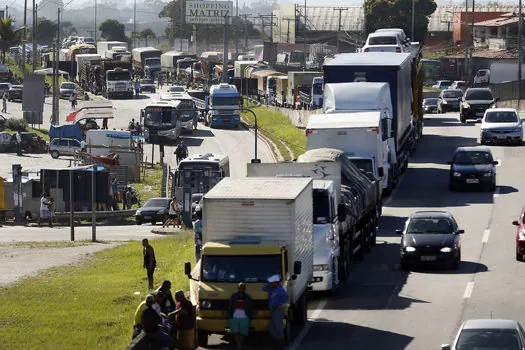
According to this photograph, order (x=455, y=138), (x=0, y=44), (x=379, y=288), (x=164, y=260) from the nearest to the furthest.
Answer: (x=379, y=288) → (x=164, y=260) → (x=455, y=138) → (x=0, y=44)

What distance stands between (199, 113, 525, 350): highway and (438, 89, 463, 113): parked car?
3550 cm

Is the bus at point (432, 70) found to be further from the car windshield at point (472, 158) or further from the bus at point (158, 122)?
the car windshield at point (472, 158)

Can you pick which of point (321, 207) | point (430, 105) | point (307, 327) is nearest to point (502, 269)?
point (321, 207)

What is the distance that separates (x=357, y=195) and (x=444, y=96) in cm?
5196

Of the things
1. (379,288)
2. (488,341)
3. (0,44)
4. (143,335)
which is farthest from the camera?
(0,44)

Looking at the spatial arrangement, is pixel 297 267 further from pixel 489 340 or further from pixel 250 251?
pixel 489 340

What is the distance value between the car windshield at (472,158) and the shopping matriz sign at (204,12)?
148m

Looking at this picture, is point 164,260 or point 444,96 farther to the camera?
point 444,96

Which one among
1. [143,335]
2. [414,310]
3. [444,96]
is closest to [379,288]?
[414,310]

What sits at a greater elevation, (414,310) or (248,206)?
(248,206)

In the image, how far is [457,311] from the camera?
27.9m

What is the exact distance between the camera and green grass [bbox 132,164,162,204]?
218 feet

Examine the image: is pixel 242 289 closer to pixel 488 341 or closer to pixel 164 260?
pixel 488 341

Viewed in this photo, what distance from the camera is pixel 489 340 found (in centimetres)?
1938
